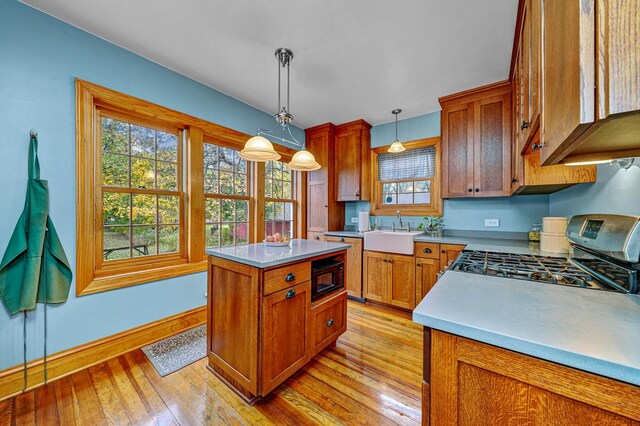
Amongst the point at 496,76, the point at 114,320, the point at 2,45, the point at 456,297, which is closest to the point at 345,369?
the point at 456,297

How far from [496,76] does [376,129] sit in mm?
1652

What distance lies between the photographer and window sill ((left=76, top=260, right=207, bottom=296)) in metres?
1.99

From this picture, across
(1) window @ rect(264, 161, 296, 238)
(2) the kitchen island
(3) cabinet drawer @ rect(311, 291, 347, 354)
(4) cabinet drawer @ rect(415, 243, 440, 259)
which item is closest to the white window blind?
(4) cabinet drawer @ rect(415, 243, 440, 259)

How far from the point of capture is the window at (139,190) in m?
2.18

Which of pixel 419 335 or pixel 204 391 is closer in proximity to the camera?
pixel 204 391

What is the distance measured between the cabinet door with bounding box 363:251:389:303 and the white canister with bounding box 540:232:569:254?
152cm

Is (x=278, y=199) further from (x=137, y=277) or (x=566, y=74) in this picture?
(x=566, y=74)

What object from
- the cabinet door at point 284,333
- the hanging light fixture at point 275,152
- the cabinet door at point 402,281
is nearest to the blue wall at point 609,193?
the cabinet door at point 402,281

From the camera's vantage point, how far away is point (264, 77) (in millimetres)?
2576

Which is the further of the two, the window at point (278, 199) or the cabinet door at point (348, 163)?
the cabinet door at point (348, 163)

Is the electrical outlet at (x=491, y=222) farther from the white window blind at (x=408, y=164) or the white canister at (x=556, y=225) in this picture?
the white canister at (x=556, y=225)

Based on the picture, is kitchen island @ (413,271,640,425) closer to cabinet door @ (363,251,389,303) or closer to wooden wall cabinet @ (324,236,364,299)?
cabinet door @ (363,251,389,303)

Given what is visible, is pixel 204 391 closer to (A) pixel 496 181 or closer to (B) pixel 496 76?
(A) pixel 496 181

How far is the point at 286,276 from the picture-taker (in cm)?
163
